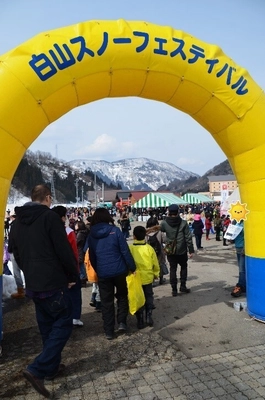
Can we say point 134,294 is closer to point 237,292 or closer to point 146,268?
point 146,268

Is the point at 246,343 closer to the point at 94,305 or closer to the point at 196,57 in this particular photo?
the point at 94,305

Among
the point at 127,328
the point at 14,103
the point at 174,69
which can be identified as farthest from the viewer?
the point at 127,328

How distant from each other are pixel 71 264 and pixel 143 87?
2816mm

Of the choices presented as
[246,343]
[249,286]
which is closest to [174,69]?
[249,286]

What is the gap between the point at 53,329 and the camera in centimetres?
361

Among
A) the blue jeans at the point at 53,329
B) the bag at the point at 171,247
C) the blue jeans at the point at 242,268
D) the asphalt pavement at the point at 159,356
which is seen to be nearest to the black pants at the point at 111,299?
the asphalt pavement at the point at 159,356

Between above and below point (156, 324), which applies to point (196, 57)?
above

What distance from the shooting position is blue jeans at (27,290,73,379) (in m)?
3.46

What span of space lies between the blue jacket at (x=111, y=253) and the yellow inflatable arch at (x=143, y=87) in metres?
1.36

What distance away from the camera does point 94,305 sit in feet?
21.6

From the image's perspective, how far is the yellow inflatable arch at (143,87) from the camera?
4.33 meters

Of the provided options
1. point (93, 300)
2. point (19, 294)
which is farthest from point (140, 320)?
point (19, 294)

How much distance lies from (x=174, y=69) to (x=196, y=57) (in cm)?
36

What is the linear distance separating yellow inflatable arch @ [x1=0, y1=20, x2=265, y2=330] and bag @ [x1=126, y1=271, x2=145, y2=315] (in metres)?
1.73
